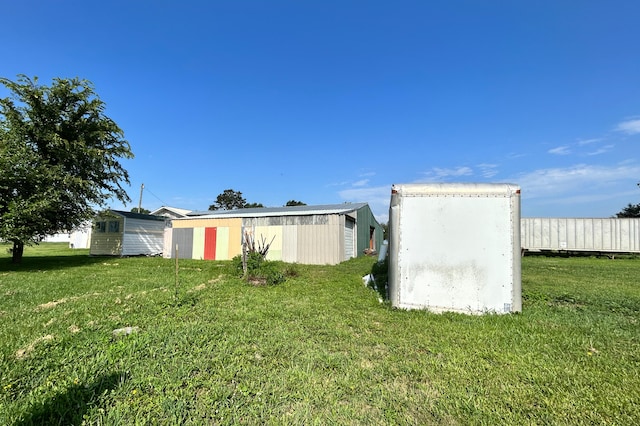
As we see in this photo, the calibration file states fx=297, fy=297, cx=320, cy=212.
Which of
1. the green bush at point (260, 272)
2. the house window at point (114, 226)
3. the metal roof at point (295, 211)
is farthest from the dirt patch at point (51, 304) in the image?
the house window at point (114, 226)

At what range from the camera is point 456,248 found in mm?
5066

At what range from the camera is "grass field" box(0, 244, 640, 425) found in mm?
2340

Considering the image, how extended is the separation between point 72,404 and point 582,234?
2324cm

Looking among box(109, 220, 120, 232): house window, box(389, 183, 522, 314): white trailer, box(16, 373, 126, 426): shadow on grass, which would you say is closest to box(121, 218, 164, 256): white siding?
box(109, 220, 120, 232): house window

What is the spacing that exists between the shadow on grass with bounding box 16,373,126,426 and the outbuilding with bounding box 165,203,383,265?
10527 millimetres

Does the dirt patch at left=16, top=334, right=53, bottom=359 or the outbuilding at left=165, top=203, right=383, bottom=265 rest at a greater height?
the outbuilding at left=165, top=203, right=383, bottom=265

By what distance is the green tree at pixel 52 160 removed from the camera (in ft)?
39.9

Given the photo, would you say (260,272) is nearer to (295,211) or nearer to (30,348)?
(30,348)

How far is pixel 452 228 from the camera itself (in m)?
5.11

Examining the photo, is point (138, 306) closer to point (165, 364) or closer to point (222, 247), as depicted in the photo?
point (165, 364)

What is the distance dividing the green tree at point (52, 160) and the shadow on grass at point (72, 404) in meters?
13.3

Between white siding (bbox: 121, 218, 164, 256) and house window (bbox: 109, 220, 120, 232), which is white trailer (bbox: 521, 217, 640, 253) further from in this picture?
house window (bbox: 109, 220, 120, 232)

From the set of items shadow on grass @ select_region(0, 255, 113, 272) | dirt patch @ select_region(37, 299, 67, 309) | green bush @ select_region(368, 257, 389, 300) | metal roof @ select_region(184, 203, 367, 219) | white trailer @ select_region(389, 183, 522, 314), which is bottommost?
shadow on grass @ select_region(0, 255, 113, 272)

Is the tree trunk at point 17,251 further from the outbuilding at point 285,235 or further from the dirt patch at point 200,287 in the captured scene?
Result: the dirt patch at point 200,287
